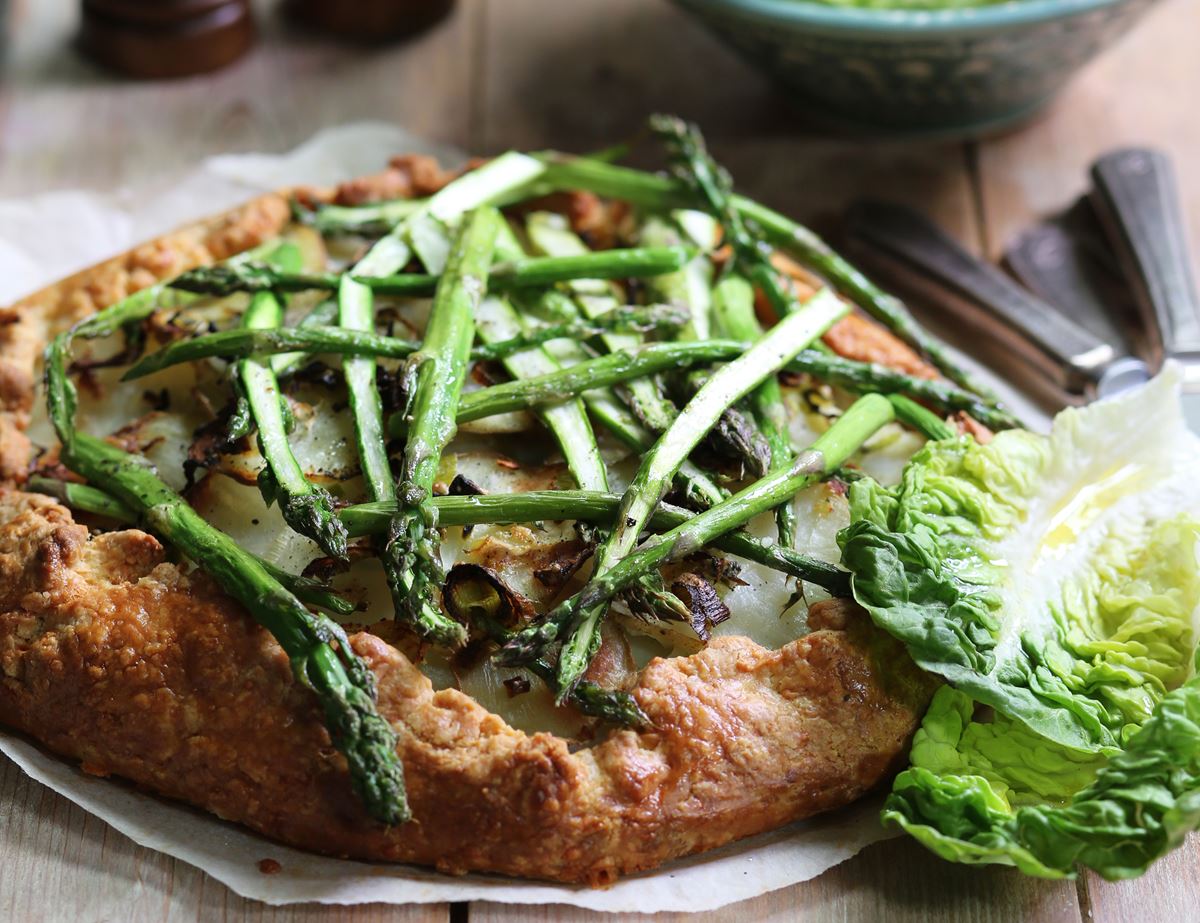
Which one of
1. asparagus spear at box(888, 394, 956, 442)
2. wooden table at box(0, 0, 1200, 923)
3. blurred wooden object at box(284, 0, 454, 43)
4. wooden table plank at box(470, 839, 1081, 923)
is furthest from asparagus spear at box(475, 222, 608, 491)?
blurred wooden object at box(284, 0, 454, 43)

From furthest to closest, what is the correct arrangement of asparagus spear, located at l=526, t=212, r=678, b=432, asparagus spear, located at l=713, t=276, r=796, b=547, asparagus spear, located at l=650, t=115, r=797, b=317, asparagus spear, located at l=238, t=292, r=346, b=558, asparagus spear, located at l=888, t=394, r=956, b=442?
1. asparagus spear, located at l=650, t=115, r=797, b=317
2. asparagus spear, located at l=888, t=394, r=956, b=442
3. asparagus spear, located at l=526, t=212, r=678, b=432
4. asparagus spear, located at l=713, t=276, r=796, b=547
5. asparagus spear, located at l=238, t=292, r=346, b=558

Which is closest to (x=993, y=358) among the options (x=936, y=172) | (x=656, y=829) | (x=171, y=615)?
(x=936, y=172)

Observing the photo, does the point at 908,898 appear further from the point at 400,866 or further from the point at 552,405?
the point at 552,405

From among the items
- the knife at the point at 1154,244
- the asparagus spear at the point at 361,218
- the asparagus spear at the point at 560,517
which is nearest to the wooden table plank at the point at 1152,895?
the asparagus spear at the point at 560,517

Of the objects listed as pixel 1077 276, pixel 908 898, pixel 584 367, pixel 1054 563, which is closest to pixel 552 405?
pixel 584 367

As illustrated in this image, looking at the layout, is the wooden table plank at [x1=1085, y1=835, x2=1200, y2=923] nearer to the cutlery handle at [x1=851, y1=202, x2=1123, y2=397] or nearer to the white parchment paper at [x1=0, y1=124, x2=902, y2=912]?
the white parchment paper at [x1=0, y1=124, x2=902, y2=912]
